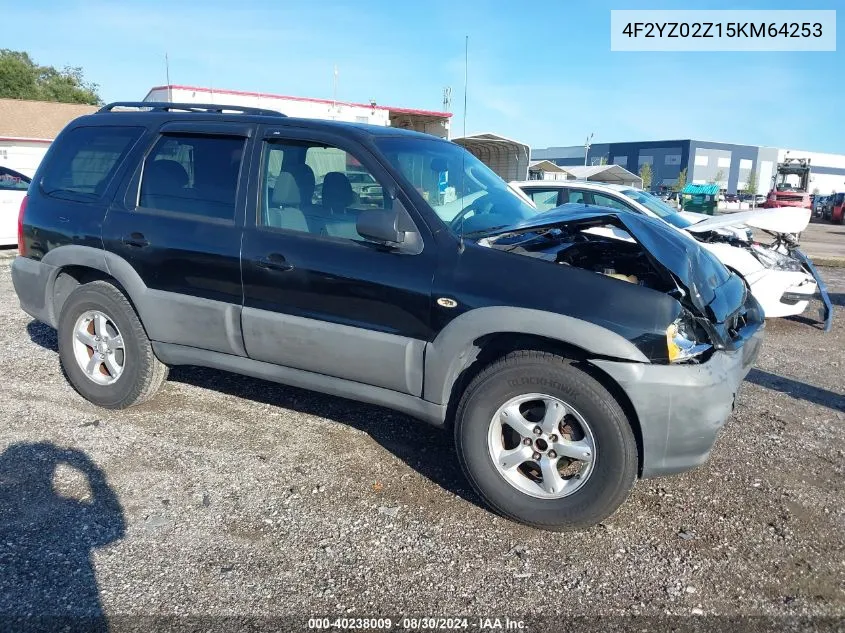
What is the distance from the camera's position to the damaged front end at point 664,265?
3031 millimetres

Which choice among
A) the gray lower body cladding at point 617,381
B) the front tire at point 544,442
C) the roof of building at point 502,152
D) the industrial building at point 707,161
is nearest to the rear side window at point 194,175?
the gray lower body cladding at point 617,381

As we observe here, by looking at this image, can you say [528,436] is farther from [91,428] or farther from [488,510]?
[91,428]

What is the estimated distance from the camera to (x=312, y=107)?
16.6m

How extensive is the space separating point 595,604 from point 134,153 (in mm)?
3802

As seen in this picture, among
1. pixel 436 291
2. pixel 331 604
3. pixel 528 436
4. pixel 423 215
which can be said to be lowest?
pixel 331 604

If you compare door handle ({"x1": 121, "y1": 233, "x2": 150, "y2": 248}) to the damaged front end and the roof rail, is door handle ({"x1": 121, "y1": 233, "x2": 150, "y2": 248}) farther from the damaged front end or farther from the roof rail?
the damaged front end

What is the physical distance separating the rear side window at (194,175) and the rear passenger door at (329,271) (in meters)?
0.22

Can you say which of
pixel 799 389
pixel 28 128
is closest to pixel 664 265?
pixel 799 389

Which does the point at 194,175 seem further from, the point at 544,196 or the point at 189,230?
the point at 544,196

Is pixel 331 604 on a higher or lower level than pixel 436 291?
lower

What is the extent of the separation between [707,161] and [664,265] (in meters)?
94.3

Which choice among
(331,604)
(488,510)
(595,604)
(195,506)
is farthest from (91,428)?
(595,604)

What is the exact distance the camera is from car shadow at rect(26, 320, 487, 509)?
3650 mm

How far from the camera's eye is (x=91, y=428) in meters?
Answer: 4.04
